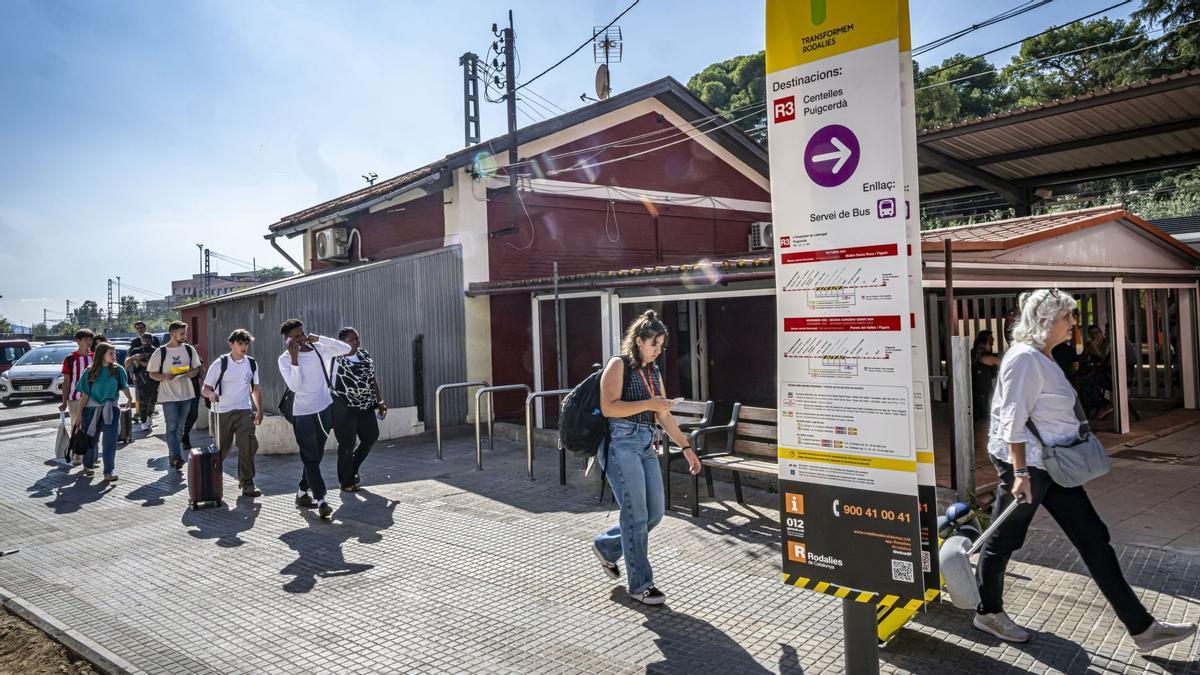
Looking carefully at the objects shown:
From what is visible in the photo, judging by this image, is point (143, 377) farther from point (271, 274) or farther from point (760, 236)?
point (271, 274)

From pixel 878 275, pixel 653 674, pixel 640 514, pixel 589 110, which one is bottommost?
pixel 653 674

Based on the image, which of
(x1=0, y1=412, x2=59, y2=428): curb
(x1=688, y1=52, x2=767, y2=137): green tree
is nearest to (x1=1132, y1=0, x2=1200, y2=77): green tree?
(x1=688, y1=52, x2=767, y2=137): green tree

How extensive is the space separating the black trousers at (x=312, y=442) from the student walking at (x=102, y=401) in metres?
3.58

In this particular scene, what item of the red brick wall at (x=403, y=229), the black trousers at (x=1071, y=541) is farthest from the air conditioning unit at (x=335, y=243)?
the black trousers at (x=1071, y=541)

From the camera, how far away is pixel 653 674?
4016mm

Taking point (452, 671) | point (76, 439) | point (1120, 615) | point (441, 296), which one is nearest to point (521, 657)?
point (452, 671)

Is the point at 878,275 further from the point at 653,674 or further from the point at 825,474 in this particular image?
the point at 653,674

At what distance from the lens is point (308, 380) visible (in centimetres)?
754

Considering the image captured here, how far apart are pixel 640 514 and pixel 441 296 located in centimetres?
932

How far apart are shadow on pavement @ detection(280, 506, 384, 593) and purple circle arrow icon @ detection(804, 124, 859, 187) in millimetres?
4436

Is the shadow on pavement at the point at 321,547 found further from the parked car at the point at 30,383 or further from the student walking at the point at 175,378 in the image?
the parked car at the point at 30,383

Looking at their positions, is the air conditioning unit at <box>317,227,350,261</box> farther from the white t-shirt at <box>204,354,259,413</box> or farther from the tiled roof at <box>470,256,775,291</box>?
the white t-shirt at <box>204,354,259,413</box>

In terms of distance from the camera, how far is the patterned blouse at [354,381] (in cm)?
794

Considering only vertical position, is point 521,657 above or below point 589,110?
below
